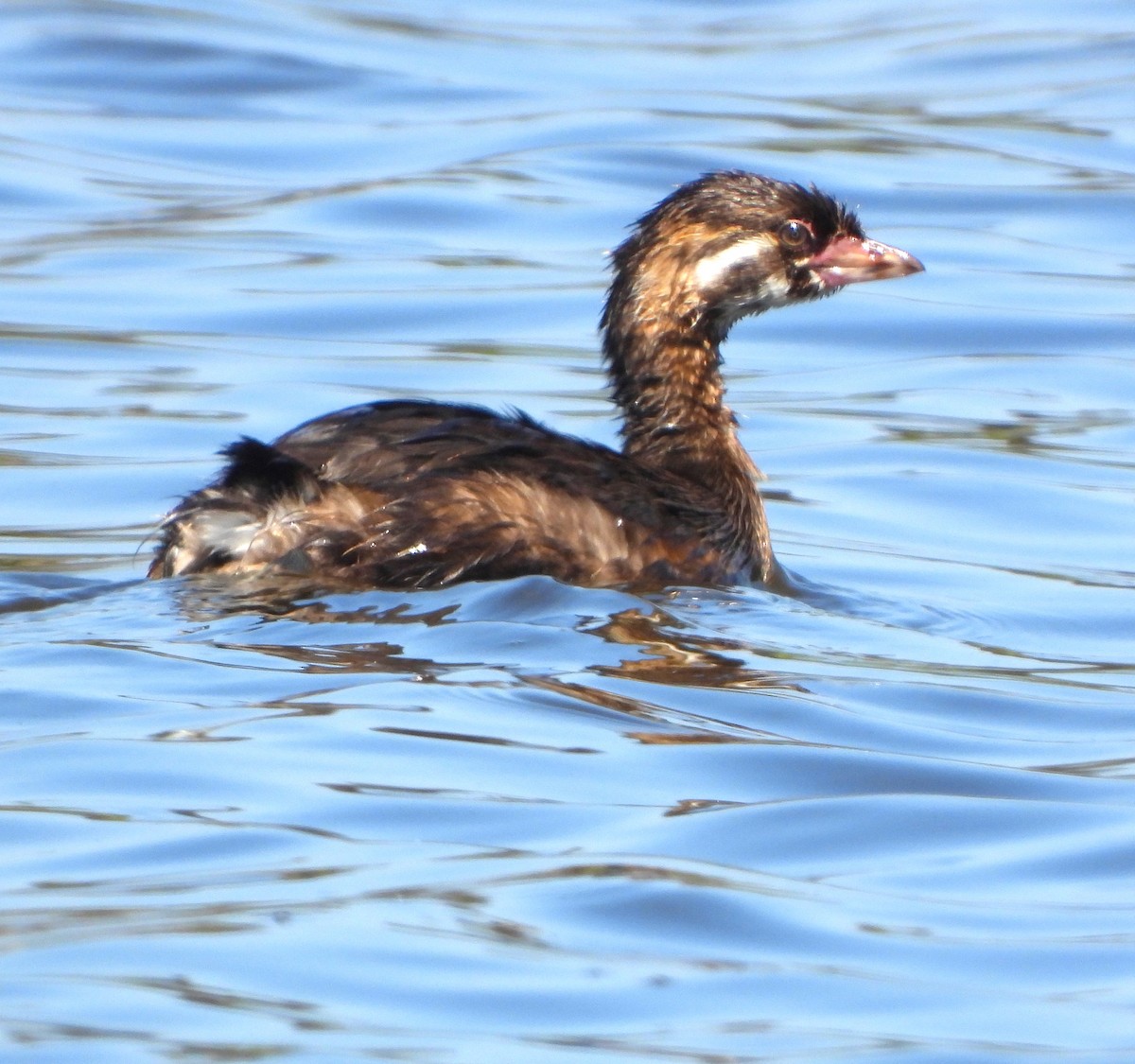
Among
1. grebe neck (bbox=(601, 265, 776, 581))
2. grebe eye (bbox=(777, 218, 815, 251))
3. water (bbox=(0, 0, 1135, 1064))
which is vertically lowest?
water (bbox=(0, 0, 1135, 1064))

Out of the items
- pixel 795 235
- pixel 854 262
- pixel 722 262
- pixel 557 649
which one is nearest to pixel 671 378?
pixel 722 262

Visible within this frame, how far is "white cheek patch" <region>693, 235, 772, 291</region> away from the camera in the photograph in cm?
927

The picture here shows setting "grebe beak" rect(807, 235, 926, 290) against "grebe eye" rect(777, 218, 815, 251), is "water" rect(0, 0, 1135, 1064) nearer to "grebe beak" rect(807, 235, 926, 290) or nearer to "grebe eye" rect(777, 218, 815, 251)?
"grebe beak" rect(807, 235, 926, 290)

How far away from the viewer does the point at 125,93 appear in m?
19.0

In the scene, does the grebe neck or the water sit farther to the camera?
the grebe neck

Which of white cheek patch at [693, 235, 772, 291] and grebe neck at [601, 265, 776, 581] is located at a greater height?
white cheek patch at [693, 235, 772, 291]

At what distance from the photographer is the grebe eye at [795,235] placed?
9.49 meters

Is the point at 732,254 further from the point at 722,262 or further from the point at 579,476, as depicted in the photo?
the point at 579,476

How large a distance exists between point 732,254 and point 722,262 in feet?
0.17

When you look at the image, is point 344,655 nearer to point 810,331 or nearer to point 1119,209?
point 810,331

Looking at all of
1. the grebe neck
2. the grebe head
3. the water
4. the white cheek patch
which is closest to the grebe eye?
the grebe head

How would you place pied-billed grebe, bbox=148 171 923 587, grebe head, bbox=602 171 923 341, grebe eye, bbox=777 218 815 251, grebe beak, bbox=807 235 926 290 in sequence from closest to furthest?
pied-billed grebe, bbox=148 171 923 587, grebe head, bbox=602 171 923 341, grebe eye, bbox=777 218 815 251, grebe beak, bbox=807 235 926 290

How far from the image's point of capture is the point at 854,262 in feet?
31.9

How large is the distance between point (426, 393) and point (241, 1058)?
786 centimetres
